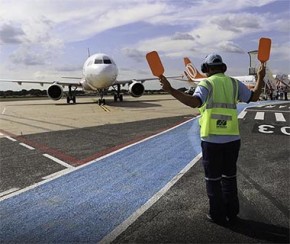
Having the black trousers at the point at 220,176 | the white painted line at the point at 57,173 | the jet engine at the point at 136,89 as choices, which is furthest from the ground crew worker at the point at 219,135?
the jet engine at the point at 136,89

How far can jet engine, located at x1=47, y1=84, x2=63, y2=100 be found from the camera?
3347 centimetres

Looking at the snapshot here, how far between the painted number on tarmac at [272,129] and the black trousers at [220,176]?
8155 mm

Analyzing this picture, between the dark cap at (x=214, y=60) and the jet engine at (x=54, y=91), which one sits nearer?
the dark cap at (x=214, y=60)

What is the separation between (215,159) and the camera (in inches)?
189

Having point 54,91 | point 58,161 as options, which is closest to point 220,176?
point 58,161

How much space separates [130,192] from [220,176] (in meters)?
1.83

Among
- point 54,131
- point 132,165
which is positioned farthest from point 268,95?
point 132,165

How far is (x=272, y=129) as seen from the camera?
1377 centimetres

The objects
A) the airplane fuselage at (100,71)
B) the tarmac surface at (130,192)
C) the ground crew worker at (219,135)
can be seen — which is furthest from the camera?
the airplane fuselage at (100,71)

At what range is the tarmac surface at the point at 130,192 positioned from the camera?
458 centimetres

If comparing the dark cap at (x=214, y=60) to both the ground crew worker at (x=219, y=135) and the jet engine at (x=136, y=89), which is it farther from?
the jet engine at (x=136, y=89)

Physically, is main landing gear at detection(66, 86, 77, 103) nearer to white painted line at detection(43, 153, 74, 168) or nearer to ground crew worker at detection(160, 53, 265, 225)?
white painted line at detection(43, 153, 74, 168)

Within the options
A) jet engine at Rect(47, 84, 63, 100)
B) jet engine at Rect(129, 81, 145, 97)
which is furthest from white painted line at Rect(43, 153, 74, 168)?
jet engine at Rect(129, 81, 145, 97)

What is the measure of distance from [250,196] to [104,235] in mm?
2400
